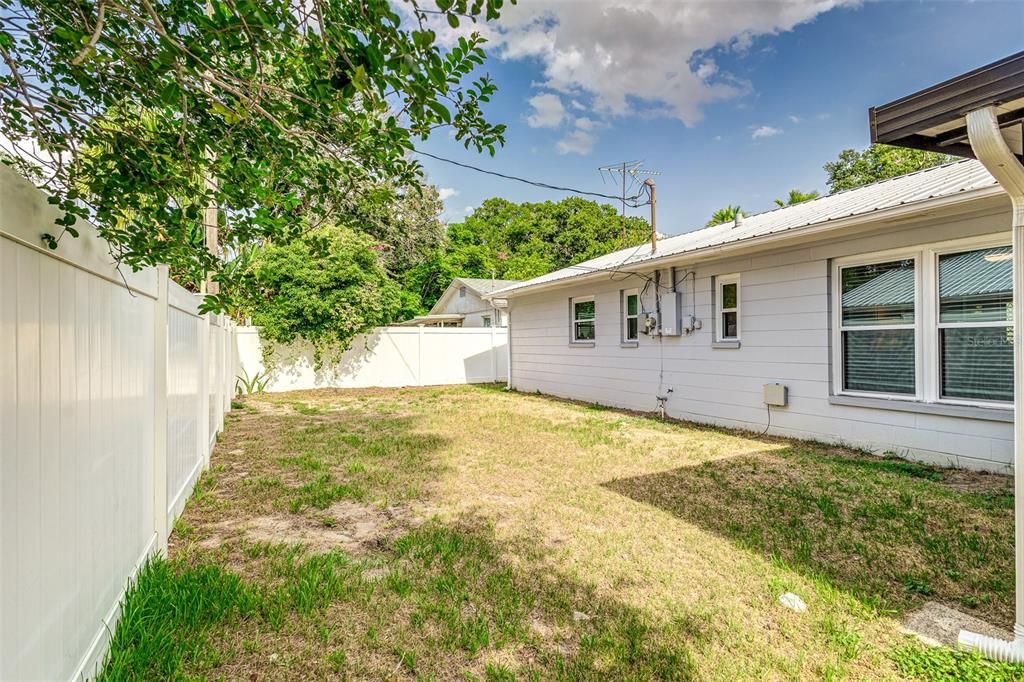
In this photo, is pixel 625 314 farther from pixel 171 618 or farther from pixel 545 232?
pixel 545 232

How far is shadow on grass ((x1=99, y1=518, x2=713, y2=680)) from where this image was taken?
7.18ft

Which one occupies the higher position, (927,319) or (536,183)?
(536,183)

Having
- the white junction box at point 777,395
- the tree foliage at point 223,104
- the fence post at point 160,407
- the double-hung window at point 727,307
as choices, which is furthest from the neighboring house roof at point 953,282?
the fence post at point 160,407

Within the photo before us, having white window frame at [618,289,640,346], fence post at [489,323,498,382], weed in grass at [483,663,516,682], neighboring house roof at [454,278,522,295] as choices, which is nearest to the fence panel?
weed in grass at [483,663,516,682]

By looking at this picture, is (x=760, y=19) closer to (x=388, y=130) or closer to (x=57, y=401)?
(x=388, y=130)

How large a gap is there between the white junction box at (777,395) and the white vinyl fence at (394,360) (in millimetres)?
9704

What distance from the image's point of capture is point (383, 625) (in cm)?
254

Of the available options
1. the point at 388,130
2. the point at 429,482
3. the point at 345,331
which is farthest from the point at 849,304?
the point at 345,331

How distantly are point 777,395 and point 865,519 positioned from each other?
3115 mm

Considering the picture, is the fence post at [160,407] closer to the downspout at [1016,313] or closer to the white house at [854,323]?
the downspout at [1016,313]

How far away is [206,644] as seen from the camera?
2.31 meters

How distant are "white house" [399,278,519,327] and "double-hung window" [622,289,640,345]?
9.75m

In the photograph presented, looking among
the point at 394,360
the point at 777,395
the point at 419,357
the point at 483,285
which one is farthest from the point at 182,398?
the point at 483,285

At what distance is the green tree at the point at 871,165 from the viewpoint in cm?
1848
